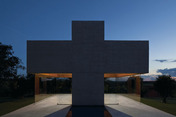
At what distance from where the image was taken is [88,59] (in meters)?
10.0

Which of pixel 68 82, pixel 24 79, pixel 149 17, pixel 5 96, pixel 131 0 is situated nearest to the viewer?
pixel 131 0

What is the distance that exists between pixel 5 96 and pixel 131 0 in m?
23.5

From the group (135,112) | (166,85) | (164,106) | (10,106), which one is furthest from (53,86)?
(166,85)

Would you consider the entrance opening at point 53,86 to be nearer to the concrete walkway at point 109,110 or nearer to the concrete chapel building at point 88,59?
the concrete walkway at point 109,110

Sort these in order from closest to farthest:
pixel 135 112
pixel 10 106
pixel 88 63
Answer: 1. pixel 135 112
2. pixel 88 63
3. pixel 10 106

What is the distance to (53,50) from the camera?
10.0m

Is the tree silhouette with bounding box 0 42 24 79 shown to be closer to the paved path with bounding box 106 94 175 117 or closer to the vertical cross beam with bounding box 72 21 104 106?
the vertical cross beam with bounding box 72 21 104 106

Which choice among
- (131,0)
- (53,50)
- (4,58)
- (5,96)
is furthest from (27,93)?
(131,0)

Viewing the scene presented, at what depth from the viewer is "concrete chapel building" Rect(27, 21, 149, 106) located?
9.94 metres

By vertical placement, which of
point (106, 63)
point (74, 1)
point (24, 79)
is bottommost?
point (24, 79)

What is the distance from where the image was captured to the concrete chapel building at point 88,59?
9938 mm

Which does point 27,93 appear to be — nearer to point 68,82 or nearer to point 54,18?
point 68,82

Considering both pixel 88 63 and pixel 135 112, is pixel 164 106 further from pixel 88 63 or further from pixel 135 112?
pixel 88 63

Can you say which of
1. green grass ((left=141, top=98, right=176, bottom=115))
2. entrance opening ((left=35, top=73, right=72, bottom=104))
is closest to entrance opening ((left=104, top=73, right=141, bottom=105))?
green grass ((left=141, top=98, right=176, bottom=115))
